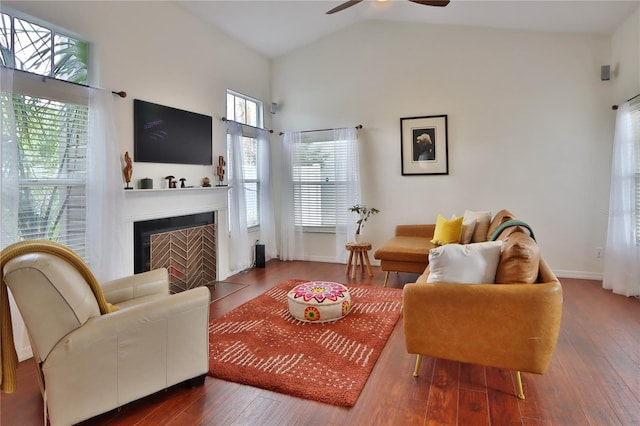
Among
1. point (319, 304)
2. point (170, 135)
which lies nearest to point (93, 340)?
point (319, 304)

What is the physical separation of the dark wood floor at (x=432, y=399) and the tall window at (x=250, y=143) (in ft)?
10.9

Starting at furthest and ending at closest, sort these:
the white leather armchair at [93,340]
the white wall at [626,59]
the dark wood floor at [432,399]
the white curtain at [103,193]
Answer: the white wall at [626,59]
the white curtain at [103,193]
the dark wood floor at [432,399]
the white leather armchair at [93,340]

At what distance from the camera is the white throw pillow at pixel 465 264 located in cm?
217

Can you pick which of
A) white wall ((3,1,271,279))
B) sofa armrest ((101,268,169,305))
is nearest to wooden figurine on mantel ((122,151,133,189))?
white wall ((3,1,271,279))

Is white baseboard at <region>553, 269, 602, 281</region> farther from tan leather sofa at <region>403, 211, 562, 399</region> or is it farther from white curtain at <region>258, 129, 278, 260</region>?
white curtain at <region>258, 129, 278, 260</region>

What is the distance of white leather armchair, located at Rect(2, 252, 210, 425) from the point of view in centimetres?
170

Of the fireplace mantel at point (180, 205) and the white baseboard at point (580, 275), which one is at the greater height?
the fireplace mantel at point (180, 205)

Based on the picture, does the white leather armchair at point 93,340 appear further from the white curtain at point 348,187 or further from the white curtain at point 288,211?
the white curtain at point 288,211

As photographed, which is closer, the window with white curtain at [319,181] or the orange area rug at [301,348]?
the orange area rug at [301,348]

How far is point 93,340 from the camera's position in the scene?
70.9 inches

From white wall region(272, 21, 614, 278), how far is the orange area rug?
2.16 metres

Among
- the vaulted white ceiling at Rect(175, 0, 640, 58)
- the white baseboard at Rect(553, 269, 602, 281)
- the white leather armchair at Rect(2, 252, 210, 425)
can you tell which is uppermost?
the vaulted white ceiling at Rect(175, 0, 640, 58)

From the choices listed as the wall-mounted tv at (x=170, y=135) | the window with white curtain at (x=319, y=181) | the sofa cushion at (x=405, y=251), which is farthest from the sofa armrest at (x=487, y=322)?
the window with white curtain at (x=319, y=181)

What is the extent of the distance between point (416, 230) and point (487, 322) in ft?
9.55
